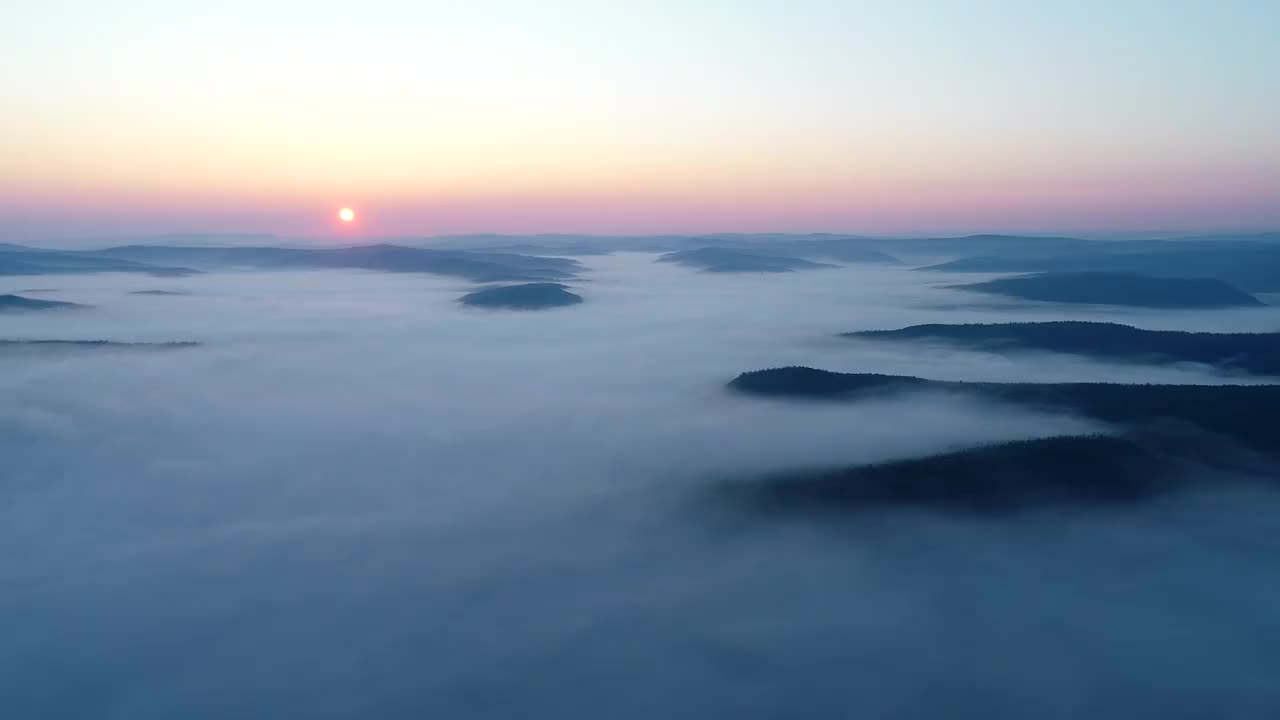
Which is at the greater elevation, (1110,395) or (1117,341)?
(1117,341)

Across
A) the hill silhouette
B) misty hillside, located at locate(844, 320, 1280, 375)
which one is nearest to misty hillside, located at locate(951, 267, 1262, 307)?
the hill silhouette

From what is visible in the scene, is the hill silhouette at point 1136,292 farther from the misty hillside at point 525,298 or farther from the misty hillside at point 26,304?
the misty hillside at point 26,304

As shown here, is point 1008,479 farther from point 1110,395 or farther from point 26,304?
point 26,304

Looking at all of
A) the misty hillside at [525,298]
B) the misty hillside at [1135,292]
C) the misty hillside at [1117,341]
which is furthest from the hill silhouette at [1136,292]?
the misty hillside at [525,298]

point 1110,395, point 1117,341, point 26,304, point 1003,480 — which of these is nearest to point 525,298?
point 26,304

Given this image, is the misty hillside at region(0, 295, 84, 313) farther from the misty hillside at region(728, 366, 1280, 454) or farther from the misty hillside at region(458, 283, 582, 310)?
the misty hillside at region(728, 366, 1280, 454)

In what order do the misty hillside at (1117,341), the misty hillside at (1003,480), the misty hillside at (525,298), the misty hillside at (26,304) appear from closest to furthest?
the misty hillside at (1003,480)
the misty hillside at (1117,341)
the misty hillside at (26,304)
the misty hillside at (525,298)
